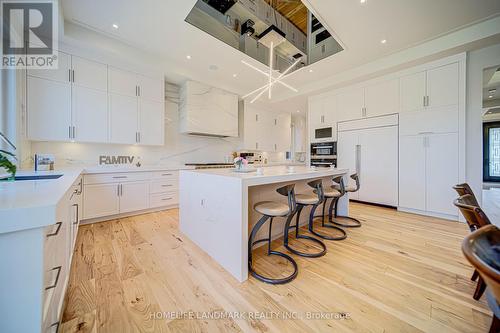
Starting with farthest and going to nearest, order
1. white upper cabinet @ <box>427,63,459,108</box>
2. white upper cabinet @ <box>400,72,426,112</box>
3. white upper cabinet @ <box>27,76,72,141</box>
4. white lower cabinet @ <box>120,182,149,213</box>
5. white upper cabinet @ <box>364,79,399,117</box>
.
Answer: white upper cabinet @ <box>364,79,399,117</box>
white upper cabinet @ <box>400,72,426,112</box>
white lower cabinet @ <box>120,182,149,213</box>
white upper cabinet @ <box>427,63,459,108</box>
white upper cabinet @ <box>27,76,72,141</box>

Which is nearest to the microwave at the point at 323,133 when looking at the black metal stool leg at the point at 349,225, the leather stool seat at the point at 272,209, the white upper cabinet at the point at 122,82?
the black metal stool leg at the point at 349,225

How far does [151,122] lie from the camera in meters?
3.56

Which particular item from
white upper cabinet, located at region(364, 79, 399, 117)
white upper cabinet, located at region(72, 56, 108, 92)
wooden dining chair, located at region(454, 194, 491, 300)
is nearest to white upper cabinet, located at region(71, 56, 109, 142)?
white upper cabinet, located at region(72, 56, 108, 92)

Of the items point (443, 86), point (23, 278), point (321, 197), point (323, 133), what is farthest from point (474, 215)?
point (323, 133)

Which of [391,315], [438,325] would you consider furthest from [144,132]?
[438,325]

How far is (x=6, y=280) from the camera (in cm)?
66

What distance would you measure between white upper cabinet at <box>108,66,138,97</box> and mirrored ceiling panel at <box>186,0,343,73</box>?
1.60 metres

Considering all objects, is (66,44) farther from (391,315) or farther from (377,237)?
(377,237)

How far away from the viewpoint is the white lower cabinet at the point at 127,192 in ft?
9.19

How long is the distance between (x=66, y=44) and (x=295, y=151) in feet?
21.5

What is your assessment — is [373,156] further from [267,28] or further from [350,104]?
[267,28]

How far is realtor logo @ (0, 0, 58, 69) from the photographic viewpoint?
7.00ft

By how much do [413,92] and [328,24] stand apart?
2.13 meters

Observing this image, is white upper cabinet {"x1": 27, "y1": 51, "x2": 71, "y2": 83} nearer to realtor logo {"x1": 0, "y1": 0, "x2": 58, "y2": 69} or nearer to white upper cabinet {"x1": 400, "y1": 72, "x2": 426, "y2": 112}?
realtor logo {"x1": 0, "y1": 0, "x2": 58, "y2": 69}
